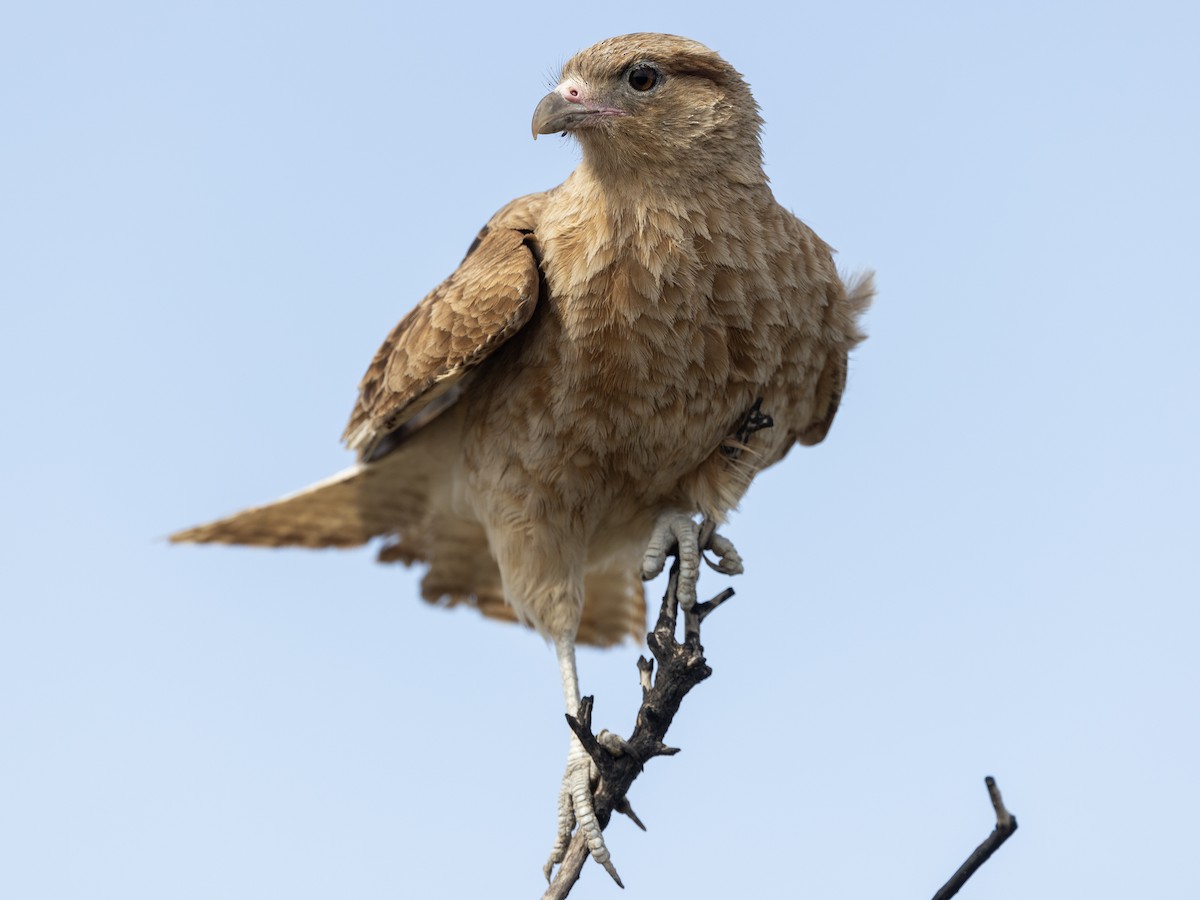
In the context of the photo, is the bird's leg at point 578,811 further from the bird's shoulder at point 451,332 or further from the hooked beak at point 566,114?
the hooked beak at point 566,114

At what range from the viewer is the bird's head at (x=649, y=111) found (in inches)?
238

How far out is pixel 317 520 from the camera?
7664mm

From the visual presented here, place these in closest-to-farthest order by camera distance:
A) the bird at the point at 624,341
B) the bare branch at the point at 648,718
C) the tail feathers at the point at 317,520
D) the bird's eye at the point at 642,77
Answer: the bare branch at the point at 648,718 < the bird at the point at 624,341 < the bird's eye at the point at 642,77 < the tail feathers at the point at 317,520

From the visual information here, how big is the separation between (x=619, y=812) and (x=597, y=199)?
238 centimetres

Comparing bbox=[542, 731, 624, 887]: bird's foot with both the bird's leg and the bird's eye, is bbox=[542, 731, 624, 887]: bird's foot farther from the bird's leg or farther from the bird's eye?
the bird's eye

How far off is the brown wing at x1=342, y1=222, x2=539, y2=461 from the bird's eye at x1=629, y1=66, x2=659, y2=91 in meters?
0.80

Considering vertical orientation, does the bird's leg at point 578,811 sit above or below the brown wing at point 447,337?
below

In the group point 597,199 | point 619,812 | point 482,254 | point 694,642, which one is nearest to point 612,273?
point 597,199

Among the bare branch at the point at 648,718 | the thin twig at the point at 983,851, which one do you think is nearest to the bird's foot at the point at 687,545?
the bare branch at the point at 648,718

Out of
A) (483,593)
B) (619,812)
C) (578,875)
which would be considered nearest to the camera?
(578,875)

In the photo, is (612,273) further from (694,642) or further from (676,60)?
(694,642)

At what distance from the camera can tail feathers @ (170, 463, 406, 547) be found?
7508 millimetres

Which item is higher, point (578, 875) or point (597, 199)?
point (597, 199)

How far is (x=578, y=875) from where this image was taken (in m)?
5.18
